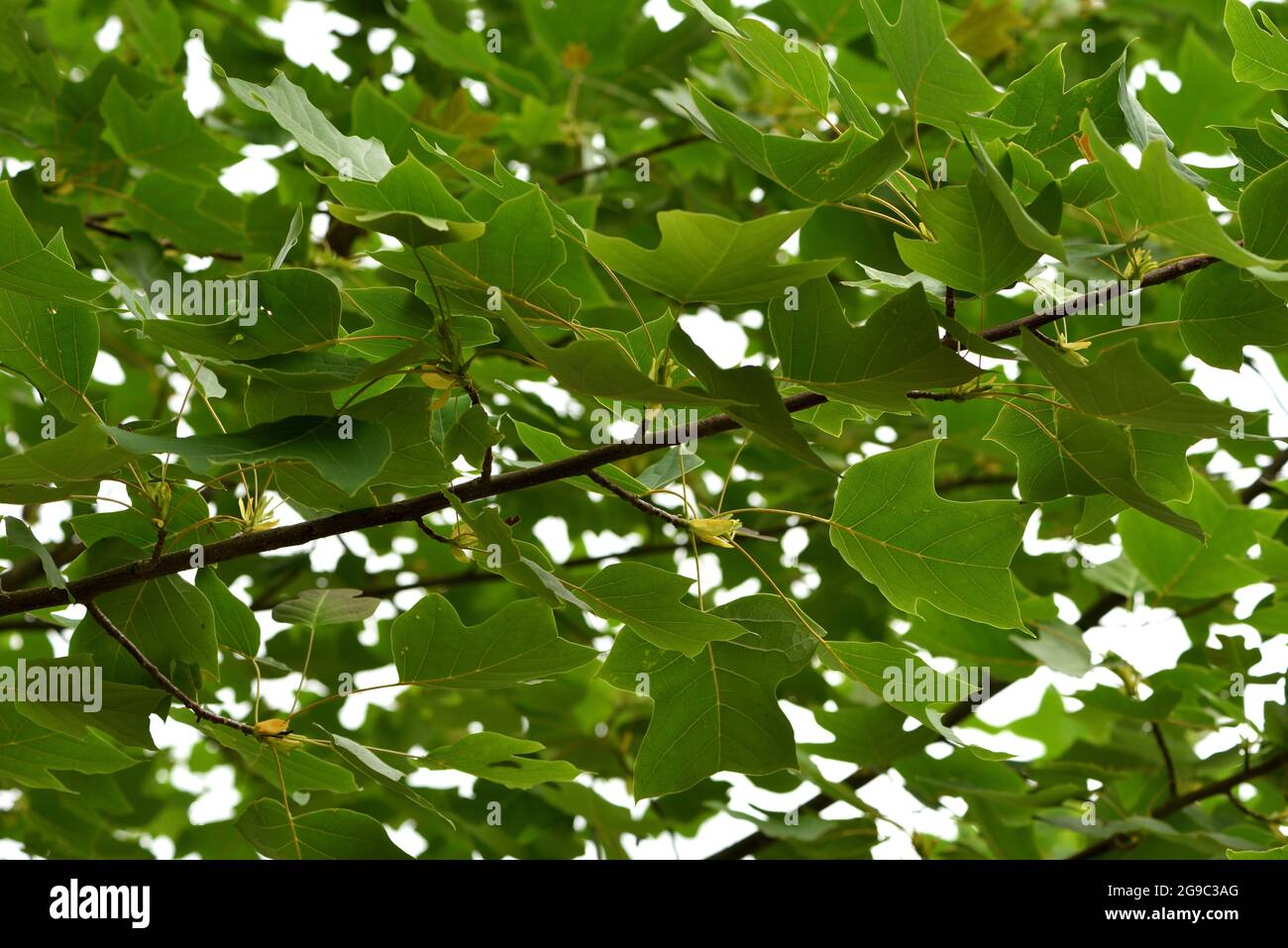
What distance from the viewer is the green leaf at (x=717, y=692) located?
1.39 meters

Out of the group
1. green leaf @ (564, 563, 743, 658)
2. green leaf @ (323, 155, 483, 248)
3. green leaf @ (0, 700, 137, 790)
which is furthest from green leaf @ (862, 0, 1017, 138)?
green leaf @ (0, 700, 137, 790)

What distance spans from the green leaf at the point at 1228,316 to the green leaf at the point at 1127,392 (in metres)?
0.20

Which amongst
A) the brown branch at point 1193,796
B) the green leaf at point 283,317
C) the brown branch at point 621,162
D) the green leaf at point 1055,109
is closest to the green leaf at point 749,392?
the green leaf at point 283,317

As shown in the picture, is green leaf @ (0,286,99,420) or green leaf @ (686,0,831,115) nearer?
green leaf @ (686,0,831,115)

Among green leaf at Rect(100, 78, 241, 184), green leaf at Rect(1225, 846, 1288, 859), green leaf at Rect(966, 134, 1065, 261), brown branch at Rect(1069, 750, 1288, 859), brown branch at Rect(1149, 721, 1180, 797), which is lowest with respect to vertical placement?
green leaf at Rect(1225, 846, 1288, 859)

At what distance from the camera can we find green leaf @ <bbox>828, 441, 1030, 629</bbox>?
51.4 inches

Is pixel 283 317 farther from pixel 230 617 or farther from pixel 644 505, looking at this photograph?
pixel 230 617

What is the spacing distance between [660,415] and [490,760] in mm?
509

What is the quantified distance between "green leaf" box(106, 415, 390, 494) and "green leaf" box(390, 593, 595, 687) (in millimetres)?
384

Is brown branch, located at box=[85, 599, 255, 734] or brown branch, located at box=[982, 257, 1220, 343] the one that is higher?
brown branch, located at box=[982, 257, 1220, 343]

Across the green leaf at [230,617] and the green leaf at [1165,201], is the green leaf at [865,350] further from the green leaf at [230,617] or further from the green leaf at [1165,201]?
the green leaf at [230,617]

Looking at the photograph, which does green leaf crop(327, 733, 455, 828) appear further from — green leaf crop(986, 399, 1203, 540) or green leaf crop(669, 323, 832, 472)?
green leaf crop(986, 399, 1203, 540)

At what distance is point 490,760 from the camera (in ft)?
4.84

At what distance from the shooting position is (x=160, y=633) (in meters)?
1.40
